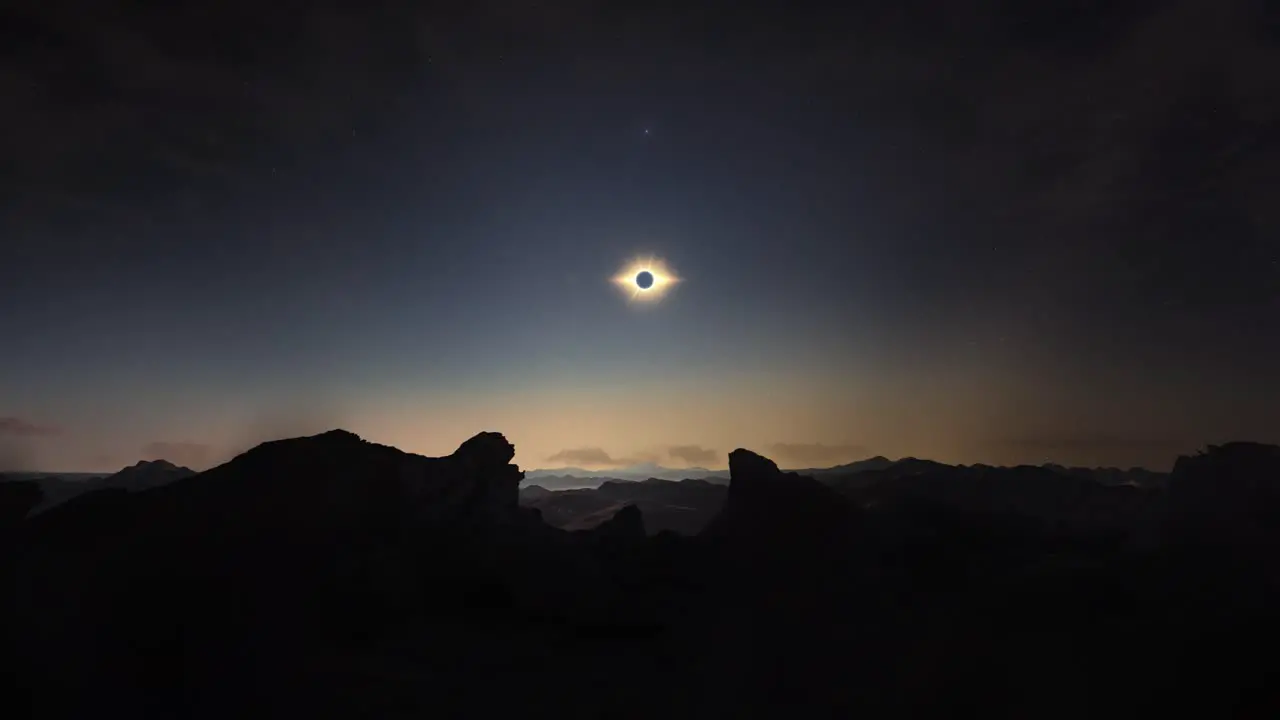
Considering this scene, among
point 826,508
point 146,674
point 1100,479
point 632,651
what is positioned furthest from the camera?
point 1100,479

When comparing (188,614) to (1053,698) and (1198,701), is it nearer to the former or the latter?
(1053,698)

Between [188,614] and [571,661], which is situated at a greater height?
[188,614]

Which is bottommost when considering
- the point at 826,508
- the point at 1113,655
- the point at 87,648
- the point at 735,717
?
the point at 735,717

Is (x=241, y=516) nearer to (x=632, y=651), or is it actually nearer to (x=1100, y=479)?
(x=632, y=651)

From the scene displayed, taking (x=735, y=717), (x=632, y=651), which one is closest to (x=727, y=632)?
(x=632, y=651)

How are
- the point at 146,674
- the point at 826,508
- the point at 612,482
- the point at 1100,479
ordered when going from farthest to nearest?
the point at 612,482 < the point at 1100,479 < the point at 826,508 < the point at 146,674

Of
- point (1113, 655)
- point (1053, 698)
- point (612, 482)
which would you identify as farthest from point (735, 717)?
point (612, 482)

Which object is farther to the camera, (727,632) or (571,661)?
(727,632)
